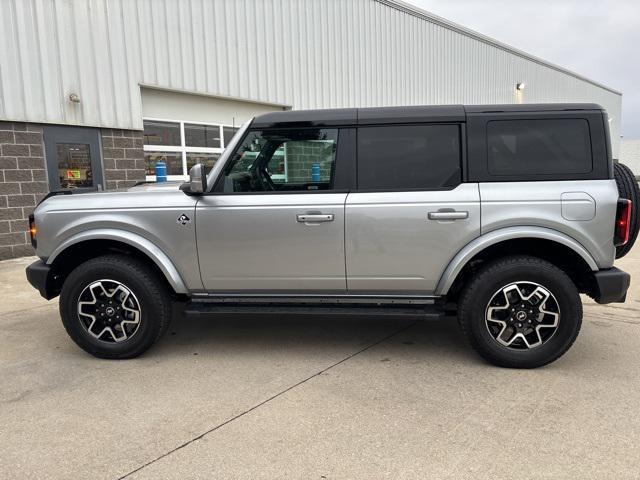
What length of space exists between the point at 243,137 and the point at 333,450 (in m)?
2.41

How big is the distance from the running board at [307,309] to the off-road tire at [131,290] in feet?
0.85

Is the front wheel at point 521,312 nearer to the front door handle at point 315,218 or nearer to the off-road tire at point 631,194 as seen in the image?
the off-road tire at point 631,194

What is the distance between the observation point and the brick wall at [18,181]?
7633mm

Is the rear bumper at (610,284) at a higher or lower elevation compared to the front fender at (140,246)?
lower

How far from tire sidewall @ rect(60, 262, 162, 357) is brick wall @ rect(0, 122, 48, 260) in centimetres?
492

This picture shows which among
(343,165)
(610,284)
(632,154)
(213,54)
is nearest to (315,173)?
(343,165)

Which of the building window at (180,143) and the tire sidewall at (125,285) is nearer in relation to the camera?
the tire sidewall at (125,285)

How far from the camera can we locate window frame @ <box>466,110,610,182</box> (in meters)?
3.43

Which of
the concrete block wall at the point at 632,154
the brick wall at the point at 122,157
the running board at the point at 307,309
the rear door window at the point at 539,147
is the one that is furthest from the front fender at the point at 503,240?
the concrete block wall at the point at 632,154

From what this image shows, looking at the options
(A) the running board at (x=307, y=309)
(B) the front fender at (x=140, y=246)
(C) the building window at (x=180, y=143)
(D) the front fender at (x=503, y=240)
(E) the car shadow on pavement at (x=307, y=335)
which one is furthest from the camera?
(C) the building window at (x=180, y=143)

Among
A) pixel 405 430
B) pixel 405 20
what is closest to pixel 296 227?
pixel 405 430

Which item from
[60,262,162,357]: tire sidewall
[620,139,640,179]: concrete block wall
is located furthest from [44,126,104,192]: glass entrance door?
[620,139,640,179]: concrete block wall

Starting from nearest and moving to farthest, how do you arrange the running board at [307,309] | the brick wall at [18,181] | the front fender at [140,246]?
the running board at [307,309]
the front fender at [140,246]
the brick wall at [18,181]

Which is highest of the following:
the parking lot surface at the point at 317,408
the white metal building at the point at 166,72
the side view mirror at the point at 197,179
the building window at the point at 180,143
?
the white metal building at the point at 166,72
